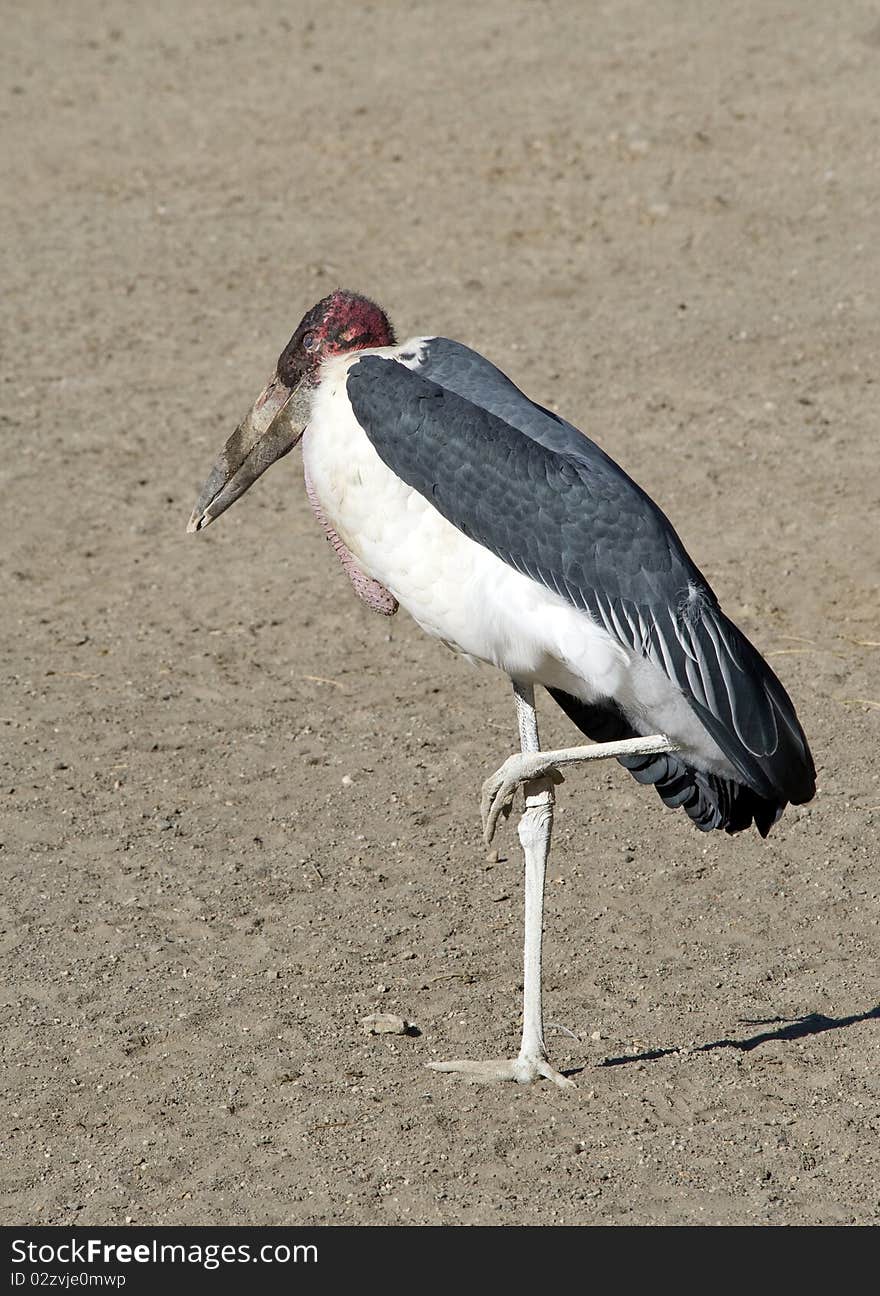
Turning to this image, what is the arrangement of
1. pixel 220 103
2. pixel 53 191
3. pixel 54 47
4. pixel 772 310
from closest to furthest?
pixel 772 310, pixel 53 191, pixel 220 103, pixel 54 47

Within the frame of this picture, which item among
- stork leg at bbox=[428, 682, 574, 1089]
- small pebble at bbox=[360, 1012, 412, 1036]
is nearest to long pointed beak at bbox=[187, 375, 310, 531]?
stork leg at bbox=[428, 682, 574, 1089]

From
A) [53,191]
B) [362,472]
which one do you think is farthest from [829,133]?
[362,472]

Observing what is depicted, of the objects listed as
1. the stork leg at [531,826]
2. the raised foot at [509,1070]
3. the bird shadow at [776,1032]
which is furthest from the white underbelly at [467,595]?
the raised foot at [509,1070]

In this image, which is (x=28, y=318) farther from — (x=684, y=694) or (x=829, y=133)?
(x=684, y=694)

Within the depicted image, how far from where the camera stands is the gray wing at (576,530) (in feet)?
14.0

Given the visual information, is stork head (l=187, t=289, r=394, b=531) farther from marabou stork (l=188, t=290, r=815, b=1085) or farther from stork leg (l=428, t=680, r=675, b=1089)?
stork leg (l=428, t=680, r=675, b=1089)

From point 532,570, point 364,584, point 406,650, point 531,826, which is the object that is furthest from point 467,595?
point 406,650

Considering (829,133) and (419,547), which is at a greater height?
(419,547)

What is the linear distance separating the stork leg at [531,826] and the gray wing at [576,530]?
206mm

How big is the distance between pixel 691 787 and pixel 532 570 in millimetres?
783

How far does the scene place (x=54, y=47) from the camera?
13.8 metres

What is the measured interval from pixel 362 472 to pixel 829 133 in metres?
8.32

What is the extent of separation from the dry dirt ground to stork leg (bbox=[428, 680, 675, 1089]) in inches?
2.8

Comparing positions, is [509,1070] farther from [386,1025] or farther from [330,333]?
[330,333]
